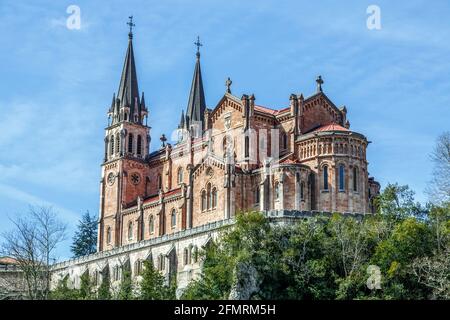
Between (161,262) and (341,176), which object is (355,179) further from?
(161,262)

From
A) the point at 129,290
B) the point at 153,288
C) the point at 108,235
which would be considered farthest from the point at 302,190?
the point at 108,235

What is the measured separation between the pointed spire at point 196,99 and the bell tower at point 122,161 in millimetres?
16910

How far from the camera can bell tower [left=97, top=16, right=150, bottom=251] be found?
99.6 meters

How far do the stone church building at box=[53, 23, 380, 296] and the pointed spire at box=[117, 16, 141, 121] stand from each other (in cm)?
23

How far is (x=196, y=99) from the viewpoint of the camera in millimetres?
122438

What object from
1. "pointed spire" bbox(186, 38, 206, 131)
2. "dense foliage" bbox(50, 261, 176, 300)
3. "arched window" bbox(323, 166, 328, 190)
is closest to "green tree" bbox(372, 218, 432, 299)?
"arched window" bbox(323, 166, 328, 190)

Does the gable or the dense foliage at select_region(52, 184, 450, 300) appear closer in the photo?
the dense foliage at select_region(52, 184, 450, 300)

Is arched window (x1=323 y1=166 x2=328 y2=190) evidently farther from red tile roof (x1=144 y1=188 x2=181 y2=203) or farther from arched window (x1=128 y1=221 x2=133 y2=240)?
arched window (x1=128 y1=221 x2=133 y2=240)

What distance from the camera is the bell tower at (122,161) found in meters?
99.6

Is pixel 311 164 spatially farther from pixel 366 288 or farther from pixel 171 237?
pixel 366 288

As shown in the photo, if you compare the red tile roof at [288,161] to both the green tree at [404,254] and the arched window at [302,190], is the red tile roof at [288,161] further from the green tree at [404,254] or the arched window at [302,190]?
the green tree at [404,254]

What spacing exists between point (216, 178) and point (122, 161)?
Result: 65.1 ft

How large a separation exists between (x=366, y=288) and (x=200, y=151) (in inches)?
1432

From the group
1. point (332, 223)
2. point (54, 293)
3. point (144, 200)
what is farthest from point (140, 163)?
point (332, 223)
